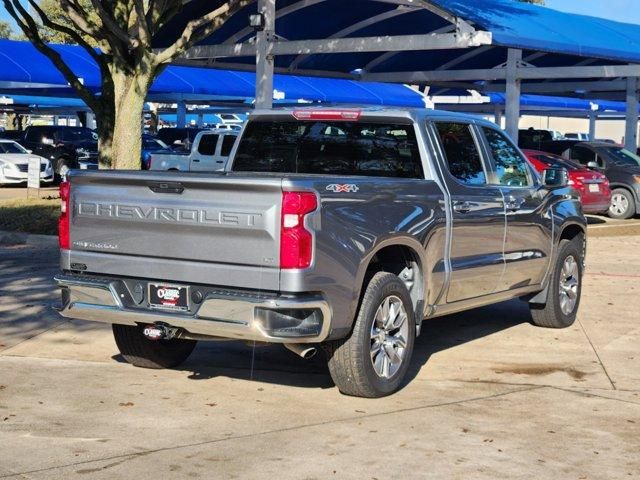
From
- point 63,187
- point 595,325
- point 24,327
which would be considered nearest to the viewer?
point 63,187

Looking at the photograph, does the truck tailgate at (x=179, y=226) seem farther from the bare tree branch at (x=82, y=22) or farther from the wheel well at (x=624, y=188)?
the wheel well at (x=624, y=188)

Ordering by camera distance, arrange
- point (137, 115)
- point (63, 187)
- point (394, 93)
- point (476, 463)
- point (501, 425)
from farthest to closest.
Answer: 1. point (394, 93)
2. point (137, 115)
3. point (63, 187)
4. point (501, 425)
5. point (476, 463)

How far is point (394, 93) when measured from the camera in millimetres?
42250

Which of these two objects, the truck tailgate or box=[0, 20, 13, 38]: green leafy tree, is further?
box=[0, 20, 13, 38]: green leafy tree

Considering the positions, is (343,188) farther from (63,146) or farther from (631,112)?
(63,146)

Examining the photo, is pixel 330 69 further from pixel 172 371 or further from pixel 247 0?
pixel 172 371

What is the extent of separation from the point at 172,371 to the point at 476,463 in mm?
2962

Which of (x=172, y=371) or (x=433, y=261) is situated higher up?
(x=433, y=261)

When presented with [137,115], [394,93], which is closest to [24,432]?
[137,115]

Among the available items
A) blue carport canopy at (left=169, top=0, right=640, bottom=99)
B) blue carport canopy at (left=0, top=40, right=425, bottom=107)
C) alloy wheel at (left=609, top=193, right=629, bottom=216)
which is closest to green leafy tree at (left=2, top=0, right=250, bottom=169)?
blue carport canopy at (left=169, top=0, right=640, bottom=99)

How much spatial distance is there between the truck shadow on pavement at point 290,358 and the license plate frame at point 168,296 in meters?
1.15

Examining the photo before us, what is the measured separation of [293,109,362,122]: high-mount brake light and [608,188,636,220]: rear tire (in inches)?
652

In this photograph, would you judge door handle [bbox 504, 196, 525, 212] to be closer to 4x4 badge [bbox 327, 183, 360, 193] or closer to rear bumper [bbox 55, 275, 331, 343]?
4x4 badge [bbox 327, 183, 360, 193]

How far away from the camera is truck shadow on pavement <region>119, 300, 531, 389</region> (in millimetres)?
8008
